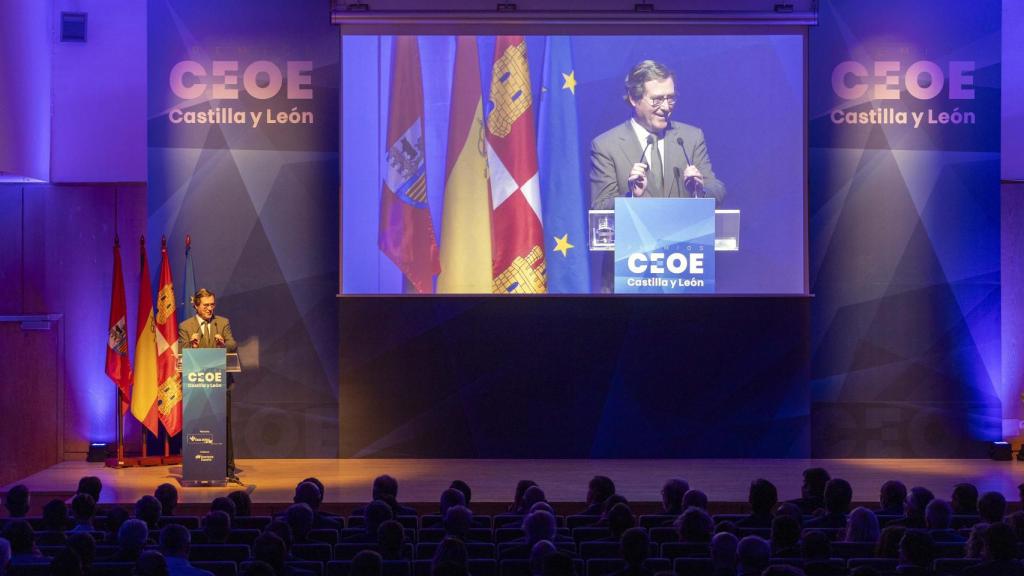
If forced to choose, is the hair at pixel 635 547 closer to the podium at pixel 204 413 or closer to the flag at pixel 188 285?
the podium at pixel 204 413

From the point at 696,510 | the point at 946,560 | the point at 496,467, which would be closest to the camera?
the point at 946,560

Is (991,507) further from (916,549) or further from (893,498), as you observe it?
(916,549)

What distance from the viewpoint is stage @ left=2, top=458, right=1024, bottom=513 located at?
352 inches

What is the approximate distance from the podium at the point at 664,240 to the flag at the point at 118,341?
13.0 ft

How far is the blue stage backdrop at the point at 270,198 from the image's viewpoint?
35.7ft

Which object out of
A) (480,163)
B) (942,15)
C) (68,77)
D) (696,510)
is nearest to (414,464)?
(480,163)

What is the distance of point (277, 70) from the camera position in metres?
10.9

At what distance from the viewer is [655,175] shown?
34.8ft

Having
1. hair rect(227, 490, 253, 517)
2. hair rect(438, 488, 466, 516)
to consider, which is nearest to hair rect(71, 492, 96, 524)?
hair rect(227, 490, 253, 517)

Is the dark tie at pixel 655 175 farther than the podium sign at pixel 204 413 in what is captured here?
Yes

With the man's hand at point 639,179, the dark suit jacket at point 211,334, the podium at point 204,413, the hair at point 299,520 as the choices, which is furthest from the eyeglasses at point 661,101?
the hair at point 299,520

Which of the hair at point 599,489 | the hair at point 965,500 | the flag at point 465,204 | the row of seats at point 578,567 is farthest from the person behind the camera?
the flag at point 465,204

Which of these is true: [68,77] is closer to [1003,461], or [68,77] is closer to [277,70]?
[277,70]

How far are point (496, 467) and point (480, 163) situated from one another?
258 centimetres
